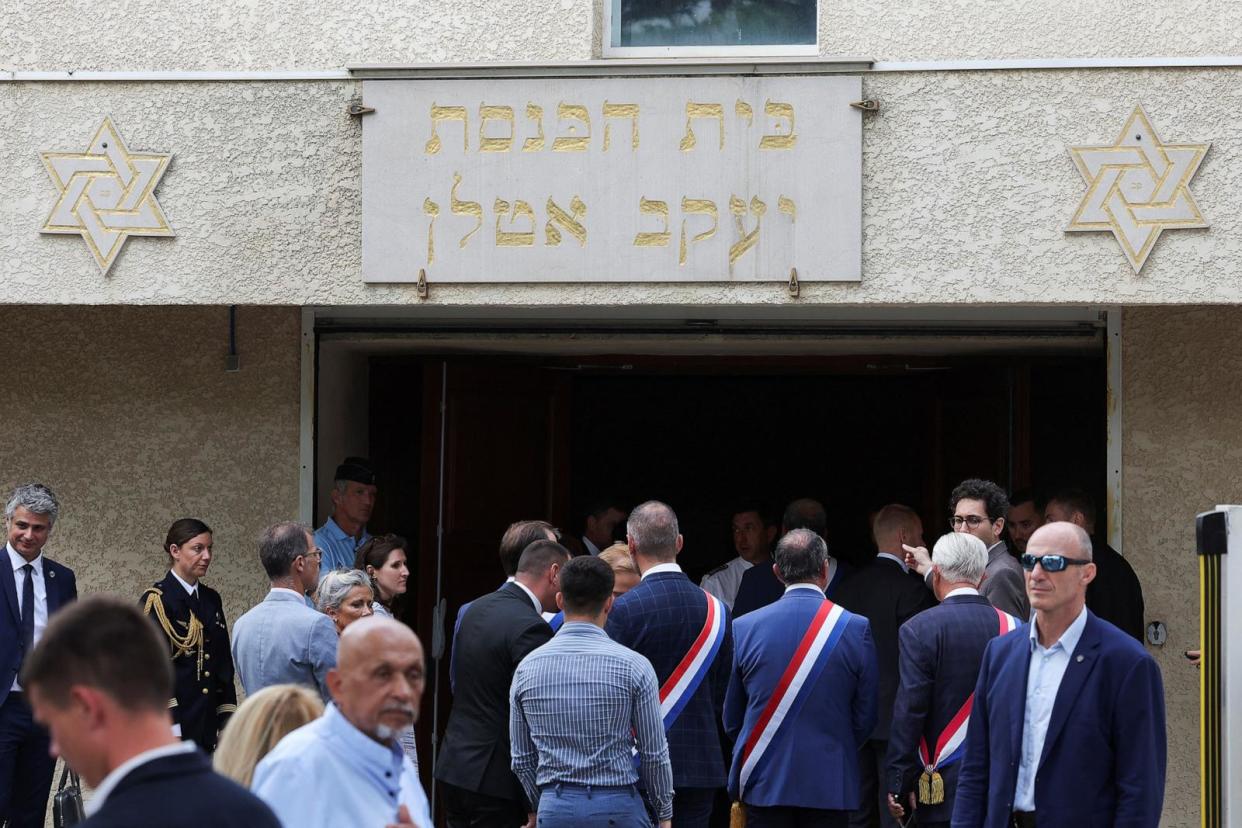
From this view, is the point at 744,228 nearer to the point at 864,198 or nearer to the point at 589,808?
the point at 864,198

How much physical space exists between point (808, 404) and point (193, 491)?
6.04 m

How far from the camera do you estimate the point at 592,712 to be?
18.6 feet

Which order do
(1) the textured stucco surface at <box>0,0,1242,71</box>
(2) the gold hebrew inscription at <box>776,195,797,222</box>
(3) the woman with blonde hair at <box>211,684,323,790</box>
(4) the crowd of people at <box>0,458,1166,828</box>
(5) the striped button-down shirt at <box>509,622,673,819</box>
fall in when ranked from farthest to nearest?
(1) the textured stucco surface at <box>0,0,1242,71</box>, (2) the gold hebrew inscription at <box>776,195,797,222</box>, (5) the striped button-down shirt at <box>509,622,673,819</box>, (3) the woman with blonde hair at <box>211,684,323,790</box>, (4) the crowd of people at <box>0,458,1166,828</box>

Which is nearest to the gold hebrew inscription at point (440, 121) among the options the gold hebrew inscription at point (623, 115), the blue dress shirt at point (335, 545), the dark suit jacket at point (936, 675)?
the gold hebrew inscription at point (623, 115)

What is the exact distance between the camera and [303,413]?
8805 mm

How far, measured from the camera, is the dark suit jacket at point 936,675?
6.31 metres

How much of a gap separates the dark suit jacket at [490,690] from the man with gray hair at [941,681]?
1470mm

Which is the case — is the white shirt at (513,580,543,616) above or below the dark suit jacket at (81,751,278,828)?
above

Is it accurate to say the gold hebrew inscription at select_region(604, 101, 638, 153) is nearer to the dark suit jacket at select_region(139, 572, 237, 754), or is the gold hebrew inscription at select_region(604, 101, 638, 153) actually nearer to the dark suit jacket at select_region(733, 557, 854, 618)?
the dark suit jacket at select_region(733, 557, 854, 618)

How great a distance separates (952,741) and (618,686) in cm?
155

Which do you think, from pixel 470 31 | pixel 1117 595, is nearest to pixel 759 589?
pixel 1117 595

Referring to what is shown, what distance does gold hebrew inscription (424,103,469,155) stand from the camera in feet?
24.9

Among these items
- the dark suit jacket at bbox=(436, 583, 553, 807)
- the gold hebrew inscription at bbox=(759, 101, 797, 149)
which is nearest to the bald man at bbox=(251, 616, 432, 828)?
the dark suit jacket at bbox=(436, 583, 553, 807)

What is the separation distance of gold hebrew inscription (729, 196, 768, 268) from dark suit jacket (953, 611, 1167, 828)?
2.82 metres
